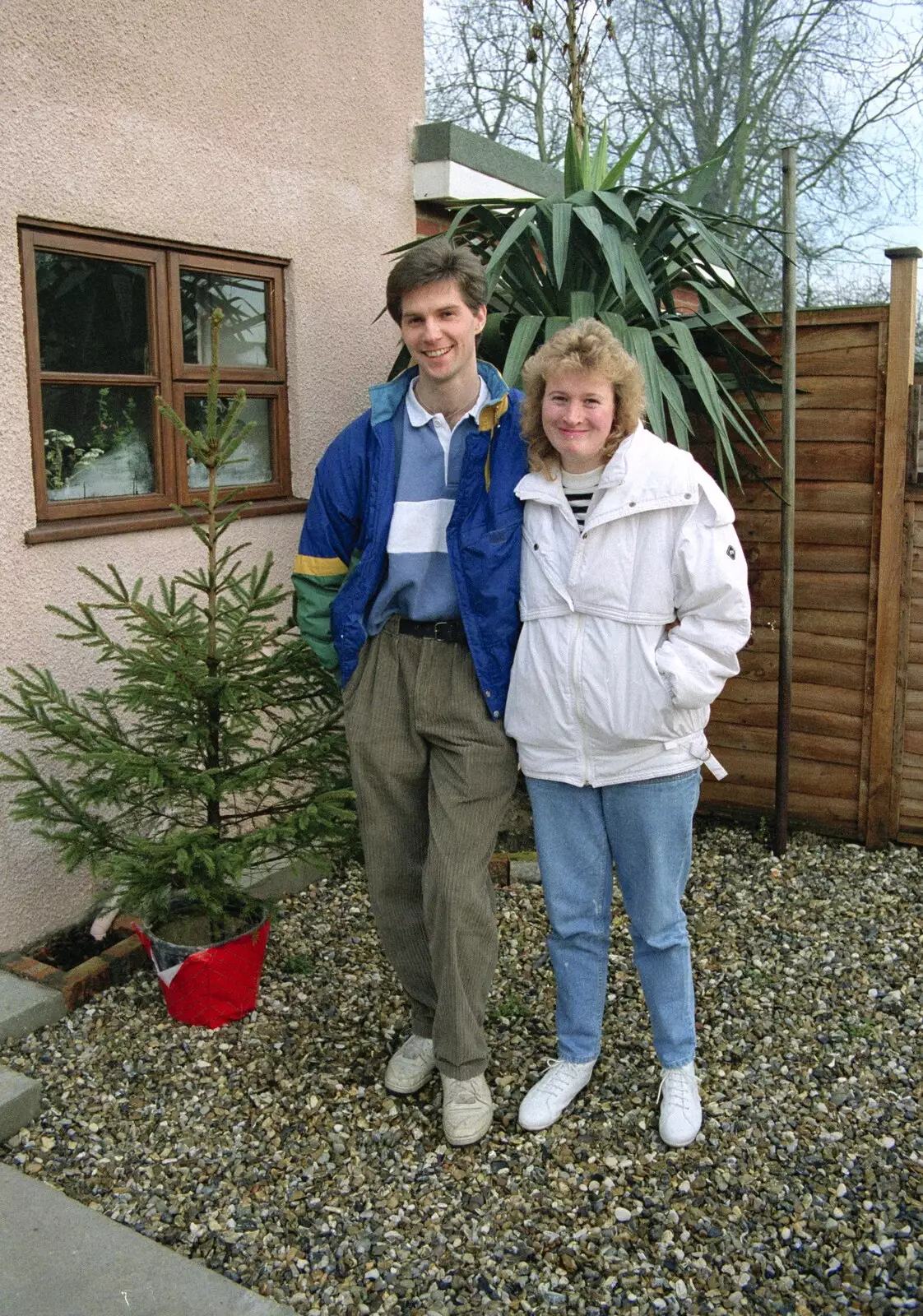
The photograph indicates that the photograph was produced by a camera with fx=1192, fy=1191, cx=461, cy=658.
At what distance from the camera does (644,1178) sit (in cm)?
276

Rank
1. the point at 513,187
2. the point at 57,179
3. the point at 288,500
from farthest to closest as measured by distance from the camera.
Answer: the point at 513,187 → the point at 288,500 → the point at 57,179

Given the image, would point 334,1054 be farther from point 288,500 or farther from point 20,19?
point 20,19

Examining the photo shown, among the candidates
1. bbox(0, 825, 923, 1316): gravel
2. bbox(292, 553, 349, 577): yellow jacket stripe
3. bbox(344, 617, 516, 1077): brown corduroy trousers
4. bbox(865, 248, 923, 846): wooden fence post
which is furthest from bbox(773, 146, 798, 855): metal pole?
bbox(292, 553, 349, 577): yellow jacket stripe

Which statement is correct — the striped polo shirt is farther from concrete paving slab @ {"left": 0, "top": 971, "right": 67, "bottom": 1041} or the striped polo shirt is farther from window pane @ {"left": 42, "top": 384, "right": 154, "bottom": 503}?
concrete paving slab @ {"left": 0, "top": 971, "right": 67, "bottom": 1041}

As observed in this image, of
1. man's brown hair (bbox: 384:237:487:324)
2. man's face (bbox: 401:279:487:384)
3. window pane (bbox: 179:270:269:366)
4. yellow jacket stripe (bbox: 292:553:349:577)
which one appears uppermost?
window pane (bbox: 179:270:269:366)

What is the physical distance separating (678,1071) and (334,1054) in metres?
0.96

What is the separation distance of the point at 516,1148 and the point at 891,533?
290 centimetres

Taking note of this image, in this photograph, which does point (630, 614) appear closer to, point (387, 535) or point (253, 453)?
point (387, 535)

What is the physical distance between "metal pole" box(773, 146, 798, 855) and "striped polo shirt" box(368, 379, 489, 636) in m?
2.09

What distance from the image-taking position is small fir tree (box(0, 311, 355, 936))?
3.16 meters

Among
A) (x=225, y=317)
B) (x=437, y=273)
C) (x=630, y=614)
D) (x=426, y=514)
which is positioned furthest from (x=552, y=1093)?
(x=225, y=317)

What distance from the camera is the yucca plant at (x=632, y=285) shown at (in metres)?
4.26

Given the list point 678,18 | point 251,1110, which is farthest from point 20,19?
point 678,18

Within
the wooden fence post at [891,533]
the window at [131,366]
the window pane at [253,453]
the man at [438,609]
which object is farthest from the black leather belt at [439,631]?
the wooden fence post at [891,533]
